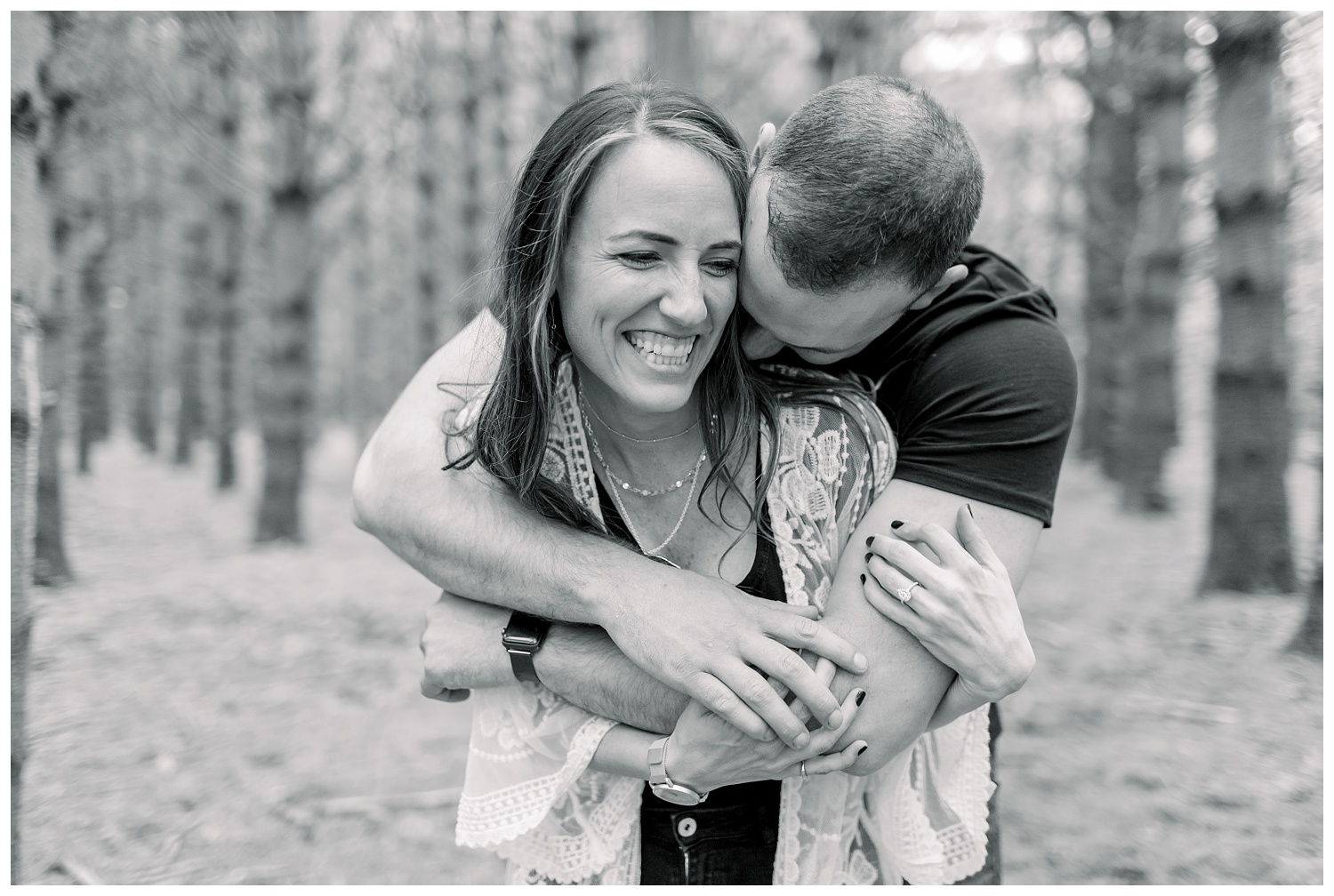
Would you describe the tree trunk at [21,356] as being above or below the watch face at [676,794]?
above

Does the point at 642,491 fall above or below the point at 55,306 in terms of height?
above

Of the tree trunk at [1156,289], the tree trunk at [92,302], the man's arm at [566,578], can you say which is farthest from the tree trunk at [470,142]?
the man's arm at [566,578]

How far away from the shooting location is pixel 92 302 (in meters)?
13.6

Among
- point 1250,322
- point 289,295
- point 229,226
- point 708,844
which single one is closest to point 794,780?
point 708,844

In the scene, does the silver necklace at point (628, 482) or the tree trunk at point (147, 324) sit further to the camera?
the tree trunk at point (147, 324)

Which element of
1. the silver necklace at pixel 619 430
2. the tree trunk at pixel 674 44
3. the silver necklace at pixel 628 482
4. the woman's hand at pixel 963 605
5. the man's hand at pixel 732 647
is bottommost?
the man's hand at pixel 732 647

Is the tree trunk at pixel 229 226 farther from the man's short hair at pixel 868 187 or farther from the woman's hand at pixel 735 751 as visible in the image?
the woman's hand at pixel 735 751

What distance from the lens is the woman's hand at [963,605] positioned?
168cm

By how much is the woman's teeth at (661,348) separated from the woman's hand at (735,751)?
2.06 ft

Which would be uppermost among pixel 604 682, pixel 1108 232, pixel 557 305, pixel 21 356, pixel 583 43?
pixel 583 43

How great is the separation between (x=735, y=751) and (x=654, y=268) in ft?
2.97

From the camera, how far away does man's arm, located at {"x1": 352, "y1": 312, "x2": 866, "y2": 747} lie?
1723mm

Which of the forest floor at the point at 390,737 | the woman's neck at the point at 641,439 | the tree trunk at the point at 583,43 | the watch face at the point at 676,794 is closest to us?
the watch face at the point at 676,794

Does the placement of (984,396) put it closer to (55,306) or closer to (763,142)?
(763,142)
